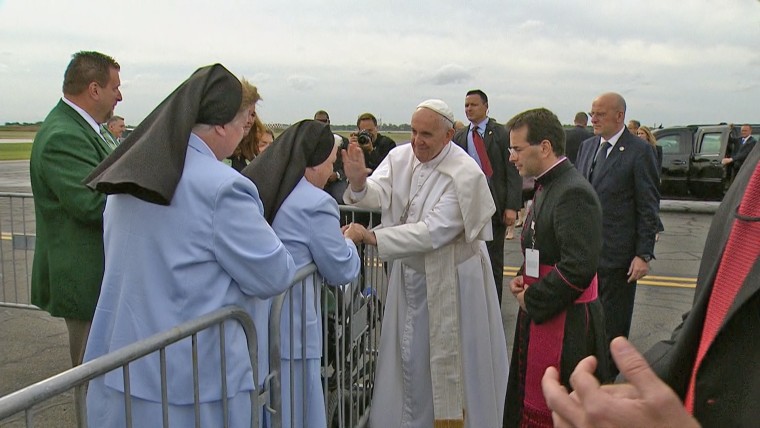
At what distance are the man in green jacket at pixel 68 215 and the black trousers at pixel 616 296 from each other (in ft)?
10.7

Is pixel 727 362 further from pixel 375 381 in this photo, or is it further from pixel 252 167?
pixel 375 381

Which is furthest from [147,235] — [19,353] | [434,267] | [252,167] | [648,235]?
[19,353]

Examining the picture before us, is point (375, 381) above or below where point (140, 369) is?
below

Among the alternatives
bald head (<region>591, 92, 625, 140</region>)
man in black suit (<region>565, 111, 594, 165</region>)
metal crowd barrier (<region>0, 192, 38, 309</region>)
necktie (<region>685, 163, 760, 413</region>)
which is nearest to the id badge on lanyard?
necktie (<region>685, 163, 760, 413</region>)

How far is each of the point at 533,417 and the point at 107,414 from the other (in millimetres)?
1845

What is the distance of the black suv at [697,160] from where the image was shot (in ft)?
42.5

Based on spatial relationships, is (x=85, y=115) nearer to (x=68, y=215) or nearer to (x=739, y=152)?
(x=68, y=215)

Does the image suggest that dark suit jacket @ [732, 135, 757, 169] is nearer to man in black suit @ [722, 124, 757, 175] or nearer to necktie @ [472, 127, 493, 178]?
man in black suit @ [722, 124, 757, 175]

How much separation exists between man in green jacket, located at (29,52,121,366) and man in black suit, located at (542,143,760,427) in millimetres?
2493

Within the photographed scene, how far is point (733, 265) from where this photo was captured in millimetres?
1085

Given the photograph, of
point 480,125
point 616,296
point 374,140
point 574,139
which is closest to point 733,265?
point 616,296

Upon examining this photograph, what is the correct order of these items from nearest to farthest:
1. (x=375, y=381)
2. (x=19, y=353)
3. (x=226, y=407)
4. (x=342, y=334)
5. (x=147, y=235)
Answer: (x=147, y=235), (x=226, y=407), (x=342, y=334), (x=375, y=381), (x=19, y=353)

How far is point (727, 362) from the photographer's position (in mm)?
1012

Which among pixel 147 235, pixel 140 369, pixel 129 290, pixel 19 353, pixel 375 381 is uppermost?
pixel 147 235
